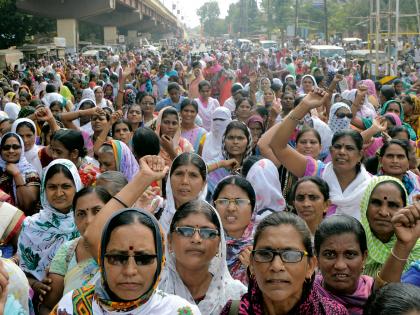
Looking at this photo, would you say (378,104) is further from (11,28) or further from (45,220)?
(11,28)

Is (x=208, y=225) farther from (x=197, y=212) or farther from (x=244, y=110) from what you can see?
(x=244, y=110)

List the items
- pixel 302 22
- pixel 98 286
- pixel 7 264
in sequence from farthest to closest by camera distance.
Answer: pixel 302 22, pixel 7 264, pixel 98 286

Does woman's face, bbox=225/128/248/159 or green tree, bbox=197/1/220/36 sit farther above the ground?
green tree, bbox=197/1/220/36

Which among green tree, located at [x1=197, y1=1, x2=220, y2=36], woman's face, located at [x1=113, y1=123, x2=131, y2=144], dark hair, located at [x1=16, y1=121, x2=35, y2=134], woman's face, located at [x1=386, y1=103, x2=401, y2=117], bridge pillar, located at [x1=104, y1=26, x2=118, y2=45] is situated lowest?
woman's face, located at [x1=113, y1=123, x2=131, y2=144]

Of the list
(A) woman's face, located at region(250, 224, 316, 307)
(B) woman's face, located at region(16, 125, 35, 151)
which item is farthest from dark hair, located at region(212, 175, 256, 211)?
(B) woman's face, located at region(16, 125, 35, 151)

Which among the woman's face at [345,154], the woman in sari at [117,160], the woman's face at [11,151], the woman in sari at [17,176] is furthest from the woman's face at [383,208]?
the woman's face at [11,151]

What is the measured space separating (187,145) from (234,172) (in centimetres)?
115

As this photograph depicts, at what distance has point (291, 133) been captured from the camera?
15.7 feet

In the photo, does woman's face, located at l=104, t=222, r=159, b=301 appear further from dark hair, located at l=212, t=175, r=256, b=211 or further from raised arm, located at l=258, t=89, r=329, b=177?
raised arm, located at l=258, t=89, r=329, b=177

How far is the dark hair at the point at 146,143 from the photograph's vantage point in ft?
18.2

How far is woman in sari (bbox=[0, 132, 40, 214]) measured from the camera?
16.4ft

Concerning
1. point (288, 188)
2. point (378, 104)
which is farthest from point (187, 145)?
point (378, 104)

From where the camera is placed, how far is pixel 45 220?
157 inches

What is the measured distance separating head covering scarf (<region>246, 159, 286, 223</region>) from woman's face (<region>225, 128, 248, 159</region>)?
0.82 meters
